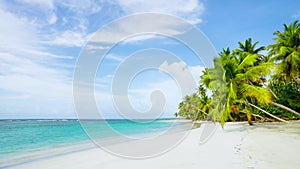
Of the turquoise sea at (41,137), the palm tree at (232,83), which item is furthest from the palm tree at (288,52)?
the turquoise sea at (41,137)

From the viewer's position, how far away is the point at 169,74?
933 cm

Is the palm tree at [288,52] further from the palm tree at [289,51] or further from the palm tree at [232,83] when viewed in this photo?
the palm tree at [232,83]

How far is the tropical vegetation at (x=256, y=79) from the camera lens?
1340cm

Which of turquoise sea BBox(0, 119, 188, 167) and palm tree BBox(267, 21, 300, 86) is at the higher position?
palm tree BBox(267, 21, 300, 86)

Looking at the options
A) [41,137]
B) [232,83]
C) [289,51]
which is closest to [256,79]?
[232,83]

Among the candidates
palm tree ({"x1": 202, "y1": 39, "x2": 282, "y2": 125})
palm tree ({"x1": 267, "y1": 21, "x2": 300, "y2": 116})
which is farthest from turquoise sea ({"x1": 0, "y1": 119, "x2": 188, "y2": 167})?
palm tree ({"x1": 267, "y1": 21, "x2": 300, "y2": 116})

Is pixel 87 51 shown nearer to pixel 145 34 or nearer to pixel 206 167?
pixel 145 34

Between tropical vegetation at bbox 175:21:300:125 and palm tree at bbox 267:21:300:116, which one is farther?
palm tree at bbox 267:21:300:116

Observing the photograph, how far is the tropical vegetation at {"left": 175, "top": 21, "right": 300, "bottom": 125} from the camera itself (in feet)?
44.0

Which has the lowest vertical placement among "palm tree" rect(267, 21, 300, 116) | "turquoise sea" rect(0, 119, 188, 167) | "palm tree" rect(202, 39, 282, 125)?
"turquoise sea" rect(0, 119, 188, 167)

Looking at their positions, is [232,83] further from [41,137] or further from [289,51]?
[41,137]

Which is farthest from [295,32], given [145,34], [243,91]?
[145,34]

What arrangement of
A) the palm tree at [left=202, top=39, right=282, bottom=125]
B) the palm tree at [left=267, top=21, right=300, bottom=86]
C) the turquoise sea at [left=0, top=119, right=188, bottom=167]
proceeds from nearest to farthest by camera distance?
the turquoise sea at [left=0, top=119, right=188, bottom=167] < the palm tree at [left=202, top=39, right=282, bottom=125] < the palm tree at [left=267, top=21, right=300, bottom=86]

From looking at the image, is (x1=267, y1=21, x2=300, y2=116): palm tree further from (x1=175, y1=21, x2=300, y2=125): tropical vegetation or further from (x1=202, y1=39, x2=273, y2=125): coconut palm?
(x1=202, y1=39, x2=273, y2=125): coconut palm
